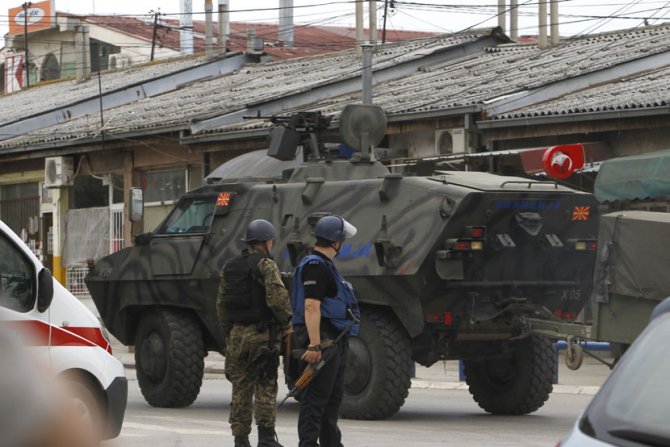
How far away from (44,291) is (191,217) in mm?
5879

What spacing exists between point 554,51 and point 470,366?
16181mm

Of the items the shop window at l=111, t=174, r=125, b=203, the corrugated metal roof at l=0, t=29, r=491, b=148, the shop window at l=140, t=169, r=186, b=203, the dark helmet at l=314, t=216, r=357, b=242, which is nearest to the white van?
the dark helmet at l=314, t=216, r=357, b=242

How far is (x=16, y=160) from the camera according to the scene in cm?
3522

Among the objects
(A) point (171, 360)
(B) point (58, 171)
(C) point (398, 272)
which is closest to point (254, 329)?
(C) point (398, 272)

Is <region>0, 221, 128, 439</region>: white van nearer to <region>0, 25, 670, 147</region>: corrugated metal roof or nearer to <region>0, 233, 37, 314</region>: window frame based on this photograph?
A: <region>0, 233, 37, 314</region>: window frame

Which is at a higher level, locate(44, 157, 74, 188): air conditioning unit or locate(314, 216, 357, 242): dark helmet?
locate(44, 157, 74, 188): air conditioning unit

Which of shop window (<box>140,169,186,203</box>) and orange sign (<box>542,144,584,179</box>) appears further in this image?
shop window (<box>140,169,186,203</box>)

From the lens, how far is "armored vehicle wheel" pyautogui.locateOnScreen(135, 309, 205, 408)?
14841 mm

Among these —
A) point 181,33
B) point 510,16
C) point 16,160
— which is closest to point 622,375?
point 16,160

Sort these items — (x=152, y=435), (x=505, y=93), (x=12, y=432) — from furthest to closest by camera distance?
(x=505, y=93)
(x=152, y=435)
(x=12, y=432)

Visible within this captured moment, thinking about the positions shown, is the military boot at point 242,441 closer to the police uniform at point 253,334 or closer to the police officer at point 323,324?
the police uniform at point 253,334

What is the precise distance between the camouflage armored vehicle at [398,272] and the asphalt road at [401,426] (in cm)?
34

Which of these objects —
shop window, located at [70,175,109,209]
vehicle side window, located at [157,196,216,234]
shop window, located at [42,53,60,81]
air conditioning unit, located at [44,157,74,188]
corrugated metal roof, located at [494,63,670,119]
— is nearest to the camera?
vehicle side window, located at [157,196,216,234]

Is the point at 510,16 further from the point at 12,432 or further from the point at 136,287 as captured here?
the point at 12,432
